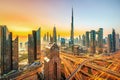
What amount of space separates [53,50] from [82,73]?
6.07 m

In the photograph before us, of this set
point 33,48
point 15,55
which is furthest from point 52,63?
point 33,48

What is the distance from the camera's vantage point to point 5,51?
81.4ft

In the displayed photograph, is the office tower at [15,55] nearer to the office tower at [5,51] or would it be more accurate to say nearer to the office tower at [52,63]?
the office tower at [5,51]

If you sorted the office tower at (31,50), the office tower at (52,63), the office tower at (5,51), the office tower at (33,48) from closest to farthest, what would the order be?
the office tower at (52,63) < the office tower at (5,51) < the office tower at (31,50) < the office tower at (33,48)

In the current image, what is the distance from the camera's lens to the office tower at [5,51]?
23.9 m

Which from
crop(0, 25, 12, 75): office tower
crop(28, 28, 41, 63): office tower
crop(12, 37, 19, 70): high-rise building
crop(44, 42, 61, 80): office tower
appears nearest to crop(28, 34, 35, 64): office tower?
crop(28, 28, 41, 63): office tower

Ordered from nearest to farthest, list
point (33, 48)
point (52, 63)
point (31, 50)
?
point (52, 63) → point (31, 50) → point (33, 48)

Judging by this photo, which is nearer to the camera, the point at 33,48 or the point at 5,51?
the point at 5,51

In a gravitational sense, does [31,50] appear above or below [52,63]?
below

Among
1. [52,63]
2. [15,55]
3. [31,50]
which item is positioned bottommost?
[15,55]

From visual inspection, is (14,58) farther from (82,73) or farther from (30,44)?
(82,73)

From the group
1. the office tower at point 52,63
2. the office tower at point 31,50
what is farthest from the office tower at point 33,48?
the office tower at point 52,63

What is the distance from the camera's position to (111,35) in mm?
39688

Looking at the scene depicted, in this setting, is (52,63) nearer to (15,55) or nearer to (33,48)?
(15,55)
